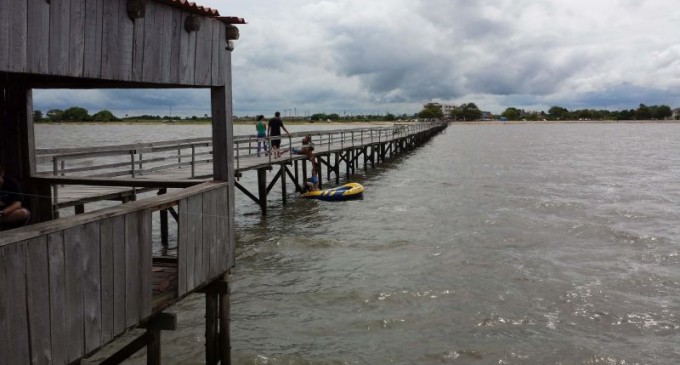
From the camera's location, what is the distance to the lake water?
9.16 meters

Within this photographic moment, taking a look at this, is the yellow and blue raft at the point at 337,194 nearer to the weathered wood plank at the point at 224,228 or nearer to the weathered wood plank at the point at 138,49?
the weathered wood plank at the point at 224,228

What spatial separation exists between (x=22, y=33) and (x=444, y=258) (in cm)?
1173

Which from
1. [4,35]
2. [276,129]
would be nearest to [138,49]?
[4,35]

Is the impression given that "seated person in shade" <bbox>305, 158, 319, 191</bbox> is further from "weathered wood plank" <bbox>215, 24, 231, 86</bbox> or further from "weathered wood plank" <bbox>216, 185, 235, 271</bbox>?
"weathered wood plank" <bbox>215, 24, 231, 86</bbox>

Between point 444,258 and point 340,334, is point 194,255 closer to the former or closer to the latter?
point 340,334

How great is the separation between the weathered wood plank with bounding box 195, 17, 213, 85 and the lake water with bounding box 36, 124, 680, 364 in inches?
161

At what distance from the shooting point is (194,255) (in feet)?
21.1

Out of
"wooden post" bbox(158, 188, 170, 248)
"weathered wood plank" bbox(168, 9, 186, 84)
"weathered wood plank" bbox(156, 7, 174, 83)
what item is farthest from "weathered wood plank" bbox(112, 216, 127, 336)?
"wooden post" bbox(158, 188, 170, 248)

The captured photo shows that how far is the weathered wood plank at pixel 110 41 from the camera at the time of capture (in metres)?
5.09

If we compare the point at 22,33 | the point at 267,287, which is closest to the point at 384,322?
the point at 267,287

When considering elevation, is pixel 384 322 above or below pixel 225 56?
below

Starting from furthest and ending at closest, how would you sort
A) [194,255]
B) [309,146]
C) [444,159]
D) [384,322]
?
[444,159]
[309,146]
[384,322]
[194,255]

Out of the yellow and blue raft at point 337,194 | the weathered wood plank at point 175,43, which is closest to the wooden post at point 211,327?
the weathered wood plank at point 175,43

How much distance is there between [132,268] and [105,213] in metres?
0.62
